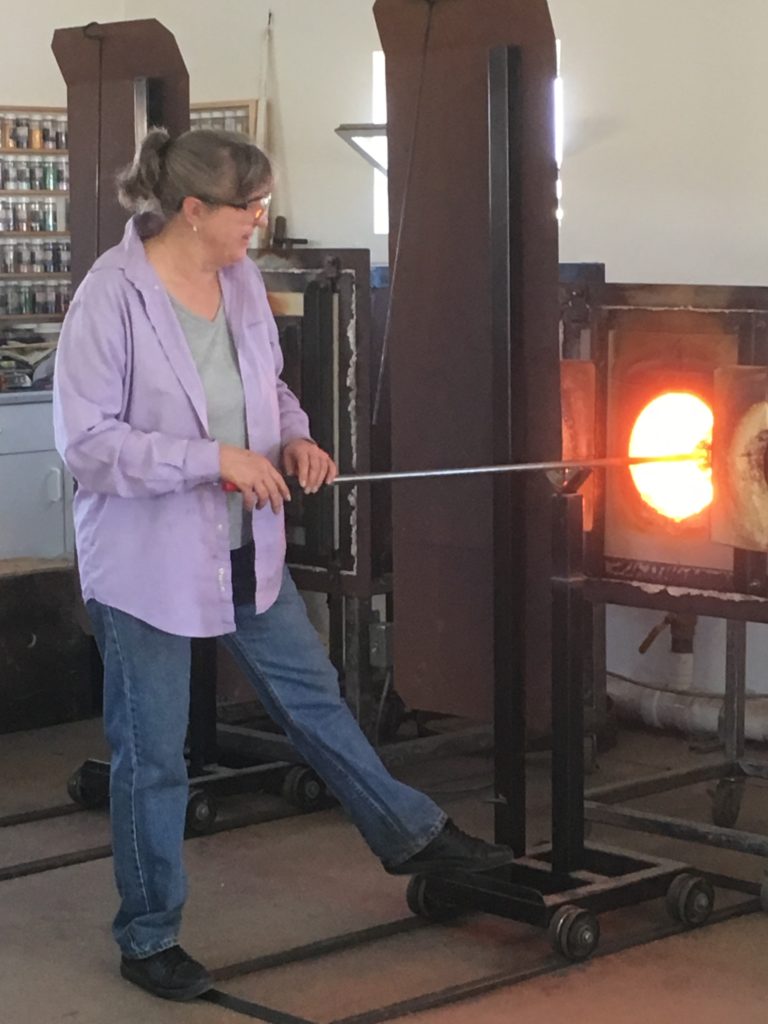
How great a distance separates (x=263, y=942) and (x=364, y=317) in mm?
1415

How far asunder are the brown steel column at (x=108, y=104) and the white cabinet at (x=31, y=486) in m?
1.41

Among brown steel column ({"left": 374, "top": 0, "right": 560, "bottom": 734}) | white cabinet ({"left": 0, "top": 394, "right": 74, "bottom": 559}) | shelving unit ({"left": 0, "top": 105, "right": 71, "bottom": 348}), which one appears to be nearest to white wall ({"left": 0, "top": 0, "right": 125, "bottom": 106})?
shelving unit ({"left": 0, "top": 105, "right": 71, "bottom": 348})

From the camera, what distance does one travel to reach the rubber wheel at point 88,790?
397 centimetres

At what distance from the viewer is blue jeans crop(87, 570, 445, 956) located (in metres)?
2.73

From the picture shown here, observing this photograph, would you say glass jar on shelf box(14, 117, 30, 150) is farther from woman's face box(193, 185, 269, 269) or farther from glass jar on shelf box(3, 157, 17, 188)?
woman's face box(193, 185, 269, 269)

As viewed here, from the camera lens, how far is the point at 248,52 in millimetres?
5938

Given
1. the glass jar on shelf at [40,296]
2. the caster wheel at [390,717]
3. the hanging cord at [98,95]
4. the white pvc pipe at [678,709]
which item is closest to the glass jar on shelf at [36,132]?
the glass jar on shelf at [40,296]

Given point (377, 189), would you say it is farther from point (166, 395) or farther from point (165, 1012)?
point (165, 1012)

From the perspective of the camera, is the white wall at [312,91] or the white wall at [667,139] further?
the white wall at [312,91]

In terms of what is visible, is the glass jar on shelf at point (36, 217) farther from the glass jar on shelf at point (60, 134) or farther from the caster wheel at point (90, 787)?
the caster wheel at point (90, 787)

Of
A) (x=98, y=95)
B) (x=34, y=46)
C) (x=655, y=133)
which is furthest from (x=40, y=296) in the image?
(x=655, y=133)

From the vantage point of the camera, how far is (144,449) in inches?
102

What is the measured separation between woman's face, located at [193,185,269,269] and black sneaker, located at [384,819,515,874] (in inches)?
41.4

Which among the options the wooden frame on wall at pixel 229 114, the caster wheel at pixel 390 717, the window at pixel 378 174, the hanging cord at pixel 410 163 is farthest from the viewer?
the wooden frame on wall at pixel 229 114
